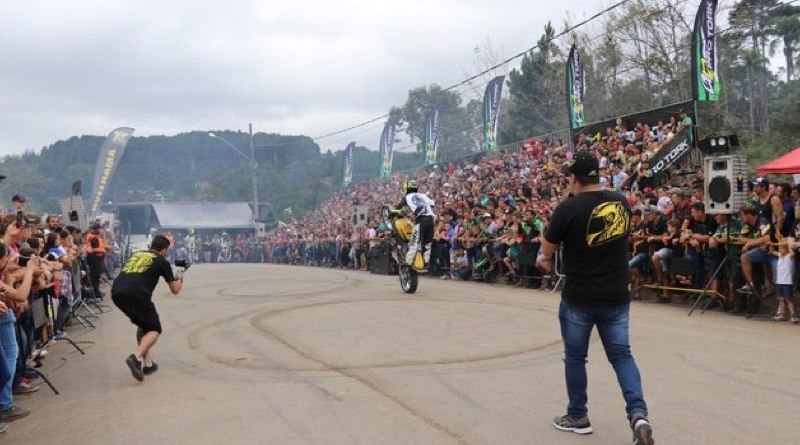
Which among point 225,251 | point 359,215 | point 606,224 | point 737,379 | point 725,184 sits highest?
point 359,215

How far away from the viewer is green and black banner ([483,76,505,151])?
95.6 ft

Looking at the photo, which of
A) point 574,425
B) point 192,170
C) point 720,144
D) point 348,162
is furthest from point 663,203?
point 192,170

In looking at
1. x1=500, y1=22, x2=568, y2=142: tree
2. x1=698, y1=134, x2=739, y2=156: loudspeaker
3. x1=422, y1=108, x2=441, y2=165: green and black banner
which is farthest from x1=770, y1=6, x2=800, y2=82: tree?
x1=698, y1=134, x2=739, y2=156: loudspeaker

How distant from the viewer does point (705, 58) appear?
1630 centimetres

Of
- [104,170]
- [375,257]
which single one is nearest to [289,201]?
[104,170]

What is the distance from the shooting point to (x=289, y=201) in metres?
61.1

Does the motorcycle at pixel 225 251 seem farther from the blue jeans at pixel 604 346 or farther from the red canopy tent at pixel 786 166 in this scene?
the blue jeans at pixel 604 346

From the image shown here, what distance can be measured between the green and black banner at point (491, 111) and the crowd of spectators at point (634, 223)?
0.63 m

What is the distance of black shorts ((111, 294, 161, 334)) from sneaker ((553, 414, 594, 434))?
4291 mm

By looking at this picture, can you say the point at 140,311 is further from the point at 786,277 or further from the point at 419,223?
the point at 786,277

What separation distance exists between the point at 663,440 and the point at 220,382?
3.97 m

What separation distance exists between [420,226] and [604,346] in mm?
8731

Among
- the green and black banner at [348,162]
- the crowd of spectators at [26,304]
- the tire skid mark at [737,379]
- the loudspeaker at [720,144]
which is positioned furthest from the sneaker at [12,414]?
the green and black banner at [348,162]

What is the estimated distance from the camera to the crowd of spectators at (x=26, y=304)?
221 inches
